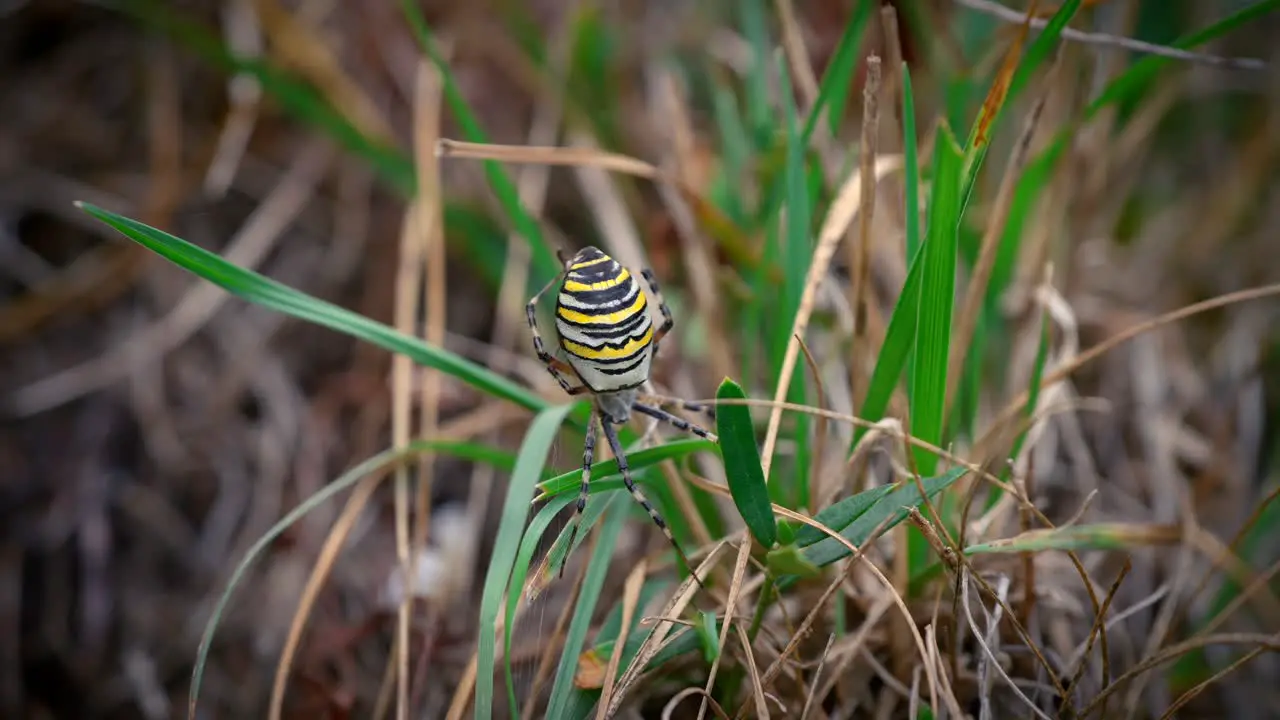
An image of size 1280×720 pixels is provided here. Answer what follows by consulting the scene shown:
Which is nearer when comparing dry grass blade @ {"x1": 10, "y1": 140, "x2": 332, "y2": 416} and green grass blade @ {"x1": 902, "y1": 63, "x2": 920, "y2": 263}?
green grass blade @ {"x1": 902, "y1": 63, "x2": 920, "y2": 263}

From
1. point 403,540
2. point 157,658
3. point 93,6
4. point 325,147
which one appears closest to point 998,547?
point 403,540

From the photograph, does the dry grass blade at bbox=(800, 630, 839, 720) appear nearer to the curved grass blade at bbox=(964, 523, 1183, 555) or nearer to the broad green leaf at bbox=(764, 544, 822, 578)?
the broad green leaf at bbox=(764, 544, 822, 578)

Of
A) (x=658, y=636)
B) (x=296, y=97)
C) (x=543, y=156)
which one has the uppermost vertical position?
(x=296, y=97)

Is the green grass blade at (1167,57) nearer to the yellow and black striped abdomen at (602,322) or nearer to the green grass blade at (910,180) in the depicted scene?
the green grass blade at (910,180)

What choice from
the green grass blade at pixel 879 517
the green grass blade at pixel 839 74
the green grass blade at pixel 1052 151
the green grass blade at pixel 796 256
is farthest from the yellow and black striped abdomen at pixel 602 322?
the green grass blade at pixel 1052 151

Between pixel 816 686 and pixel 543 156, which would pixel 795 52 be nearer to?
pixel 543 156

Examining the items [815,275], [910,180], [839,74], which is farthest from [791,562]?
[839,74]

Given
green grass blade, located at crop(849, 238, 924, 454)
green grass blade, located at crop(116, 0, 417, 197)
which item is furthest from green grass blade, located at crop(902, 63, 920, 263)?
green grass blade, located at crop(116, 0, 417, 197)
